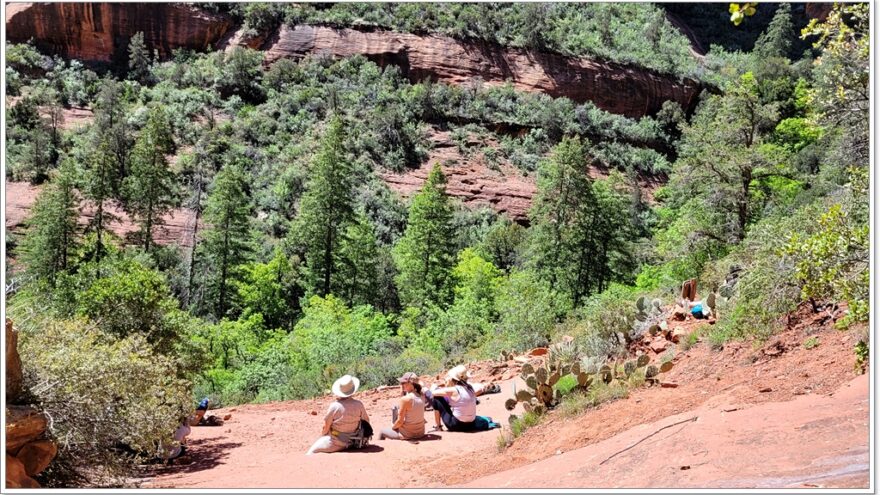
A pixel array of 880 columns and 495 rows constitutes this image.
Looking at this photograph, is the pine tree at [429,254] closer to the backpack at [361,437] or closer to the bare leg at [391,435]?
the bare leg at [391,435]

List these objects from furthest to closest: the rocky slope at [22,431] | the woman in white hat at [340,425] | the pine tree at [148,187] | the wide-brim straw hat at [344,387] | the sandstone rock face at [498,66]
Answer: the sandstone rock face at [498,66] < the pine tree at [148,187] < the wide-brim straw hat at [344,387] < the woman in white hat at [340,425] < the rocky slope at [22,431]

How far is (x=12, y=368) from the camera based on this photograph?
6574 mm

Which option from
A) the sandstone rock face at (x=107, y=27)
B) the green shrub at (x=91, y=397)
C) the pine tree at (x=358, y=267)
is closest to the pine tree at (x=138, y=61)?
the sandstone rock face at (x=107, y=27)

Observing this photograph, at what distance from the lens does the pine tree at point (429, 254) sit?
32688 millimetres

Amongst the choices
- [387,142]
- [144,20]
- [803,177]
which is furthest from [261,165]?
[803,177]

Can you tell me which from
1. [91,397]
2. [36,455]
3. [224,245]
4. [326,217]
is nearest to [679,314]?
[91,397]

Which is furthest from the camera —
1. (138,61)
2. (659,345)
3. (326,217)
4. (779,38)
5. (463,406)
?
(779,38)

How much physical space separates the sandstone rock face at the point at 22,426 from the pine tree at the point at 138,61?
58997 millimetres

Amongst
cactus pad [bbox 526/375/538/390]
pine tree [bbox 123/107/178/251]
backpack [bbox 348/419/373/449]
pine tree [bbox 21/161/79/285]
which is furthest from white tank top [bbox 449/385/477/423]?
pine tree [bbox 123/107/178/251]

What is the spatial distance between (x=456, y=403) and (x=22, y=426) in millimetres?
5102

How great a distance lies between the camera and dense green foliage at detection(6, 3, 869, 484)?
904 cm

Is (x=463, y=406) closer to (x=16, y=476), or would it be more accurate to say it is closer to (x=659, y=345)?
(x=659, y=345)

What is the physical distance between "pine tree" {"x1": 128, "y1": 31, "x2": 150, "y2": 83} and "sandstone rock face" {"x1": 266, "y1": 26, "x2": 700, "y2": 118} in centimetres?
1042

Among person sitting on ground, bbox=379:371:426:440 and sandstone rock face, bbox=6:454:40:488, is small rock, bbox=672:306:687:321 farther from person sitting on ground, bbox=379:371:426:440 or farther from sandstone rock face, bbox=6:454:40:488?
sandstone rock face, bbox=6:454:40:488
